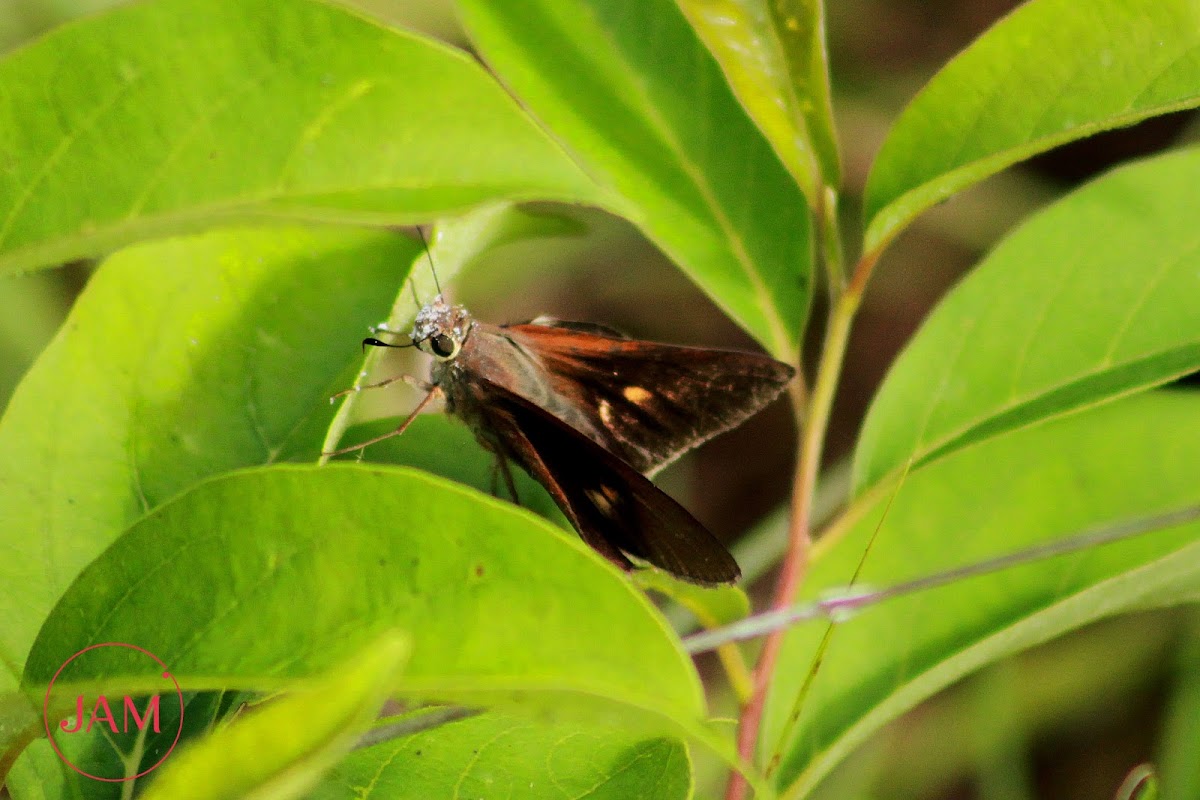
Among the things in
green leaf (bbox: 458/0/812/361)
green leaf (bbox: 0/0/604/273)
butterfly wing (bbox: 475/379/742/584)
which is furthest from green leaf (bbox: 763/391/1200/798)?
green leaf (bbox: 0/0/604/273)

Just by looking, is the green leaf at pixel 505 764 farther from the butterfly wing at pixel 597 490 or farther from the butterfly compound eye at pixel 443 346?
the butterfly compound eye at pixel 443 346

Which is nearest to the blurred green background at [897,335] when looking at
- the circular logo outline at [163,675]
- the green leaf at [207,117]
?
the circular logo outline at [163,675]

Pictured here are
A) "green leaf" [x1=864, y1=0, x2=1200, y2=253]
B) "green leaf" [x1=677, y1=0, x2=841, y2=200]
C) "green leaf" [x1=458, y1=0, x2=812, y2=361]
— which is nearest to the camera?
"green leaf" [x1=864, y1=0, x2=1200, y2=253]

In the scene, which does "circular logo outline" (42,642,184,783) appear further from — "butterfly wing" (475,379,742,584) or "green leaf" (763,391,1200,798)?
"green leaf" (763,391,1200,798)

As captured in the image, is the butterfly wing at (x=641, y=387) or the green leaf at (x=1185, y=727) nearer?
the butterfly wing at (x=641, y=387)

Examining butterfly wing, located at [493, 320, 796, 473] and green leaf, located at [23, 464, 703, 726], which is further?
butterfly wing, located at [493, 320, 796, 473]

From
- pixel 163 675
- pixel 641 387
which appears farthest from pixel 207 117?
pixel 641 387
